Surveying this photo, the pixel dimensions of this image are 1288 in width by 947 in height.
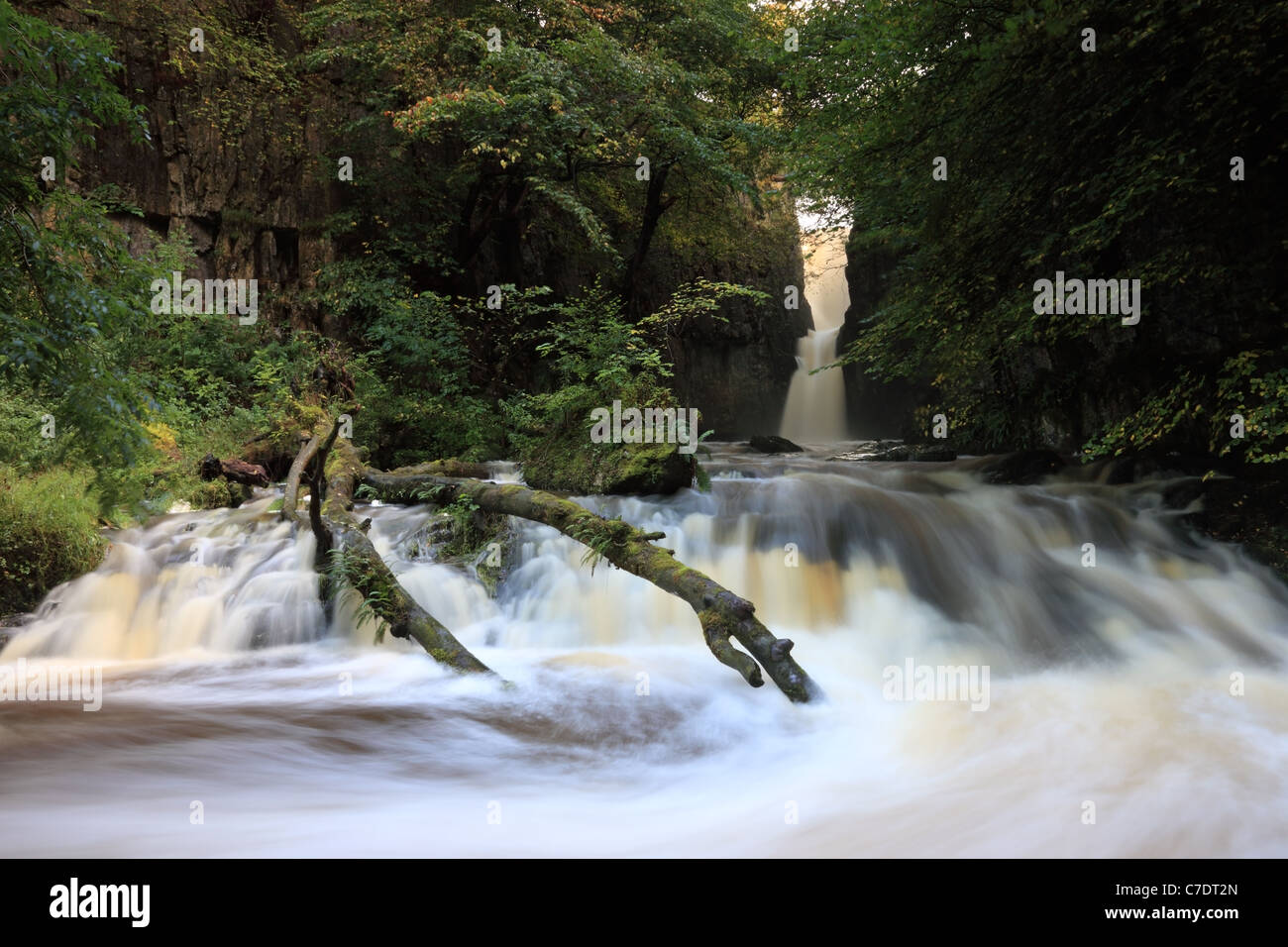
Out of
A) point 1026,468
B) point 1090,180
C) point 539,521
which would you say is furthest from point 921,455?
point 539,521

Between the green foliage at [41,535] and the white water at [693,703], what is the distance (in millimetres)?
310

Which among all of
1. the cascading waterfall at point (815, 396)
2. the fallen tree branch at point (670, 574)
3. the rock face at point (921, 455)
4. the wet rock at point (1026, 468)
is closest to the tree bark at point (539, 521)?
the fallen tree branch at point (670, 574)

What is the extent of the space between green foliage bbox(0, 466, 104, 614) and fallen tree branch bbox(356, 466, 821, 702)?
9.26 ft

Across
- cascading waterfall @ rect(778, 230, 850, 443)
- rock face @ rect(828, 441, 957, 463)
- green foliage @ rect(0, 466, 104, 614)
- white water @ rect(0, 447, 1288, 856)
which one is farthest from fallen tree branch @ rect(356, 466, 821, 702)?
cascading waterfall @ rect(778, 230, 850, 443)

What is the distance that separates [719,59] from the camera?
15.1m

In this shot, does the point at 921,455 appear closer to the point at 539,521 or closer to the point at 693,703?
the point at 539,521

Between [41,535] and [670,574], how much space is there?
5.43m

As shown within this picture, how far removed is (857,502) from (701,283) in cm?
468

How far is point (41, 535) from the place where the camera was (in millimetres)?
5605

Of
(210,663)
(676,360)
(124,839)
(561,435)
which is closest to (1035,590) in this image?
(561,435)

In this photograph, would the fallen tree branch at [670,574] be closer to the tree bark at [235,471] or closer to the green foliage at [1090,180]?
the tree bark at [235,471]

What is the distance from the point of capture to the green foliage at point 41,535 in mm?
5426
